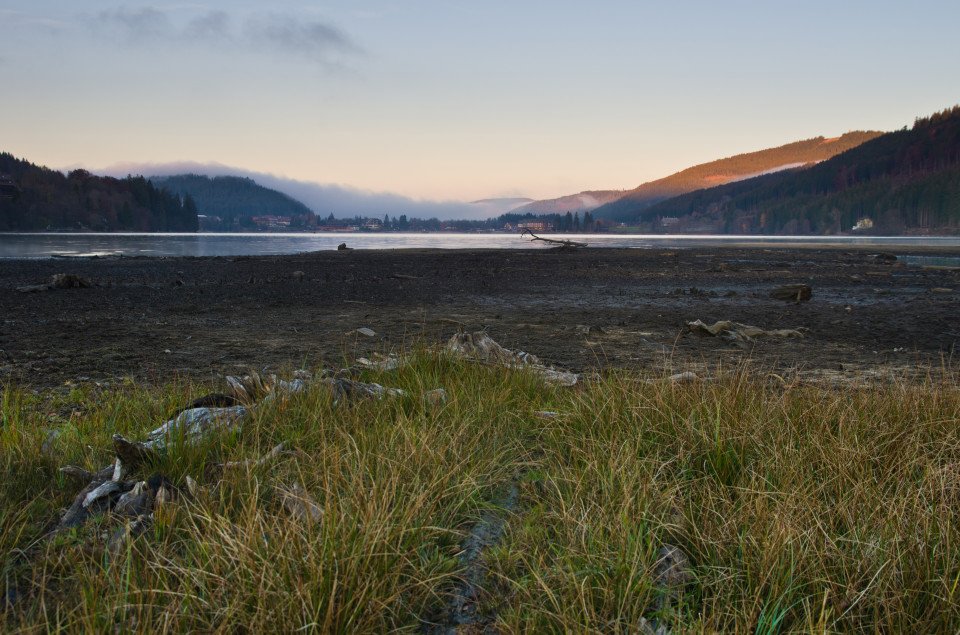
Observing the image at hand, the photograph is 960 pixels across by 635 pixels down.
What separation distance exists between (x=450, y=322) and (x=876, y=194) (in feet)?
596

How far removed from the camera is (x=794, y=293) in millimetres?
12273

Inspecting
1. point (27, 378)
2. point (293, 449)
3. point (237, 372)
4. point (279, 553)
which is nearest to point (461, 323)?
point (237, 372)

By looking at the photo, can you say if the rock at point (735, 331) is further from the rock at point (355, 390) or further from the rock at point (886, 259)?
the rock at point (886, 259)

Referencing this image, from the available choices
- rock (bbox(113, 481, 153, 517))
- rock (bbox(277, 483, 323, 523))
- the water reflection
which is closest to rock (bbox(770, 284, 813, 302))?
rock (bbox(277, 483, 323, 523))

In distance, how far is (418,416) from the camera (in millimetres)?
3248

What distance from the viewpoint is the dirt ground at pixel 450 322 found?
19.6 ft

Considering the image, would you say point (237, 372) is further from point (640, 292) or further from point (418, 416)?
point (640, 292)

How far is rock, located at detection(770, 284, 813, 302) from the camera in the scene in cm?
1210

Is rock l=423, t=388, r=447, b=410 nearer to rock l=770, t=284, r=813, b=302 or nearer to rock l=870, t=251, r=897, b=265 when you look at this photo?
rock l=770, t=284, r=813, b=302

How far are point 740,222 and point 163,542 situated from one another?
201985 mm

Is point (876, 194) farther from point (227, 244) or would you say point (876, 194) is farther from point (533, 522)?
point (533, 522)

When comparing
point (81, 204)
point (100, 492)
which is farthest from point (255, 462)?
point (81, 204)

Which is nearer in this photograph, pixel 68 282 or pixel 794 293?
pixel 794 293

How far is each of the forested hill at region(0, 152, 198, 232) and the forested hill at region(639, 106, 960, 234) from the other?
162 m
